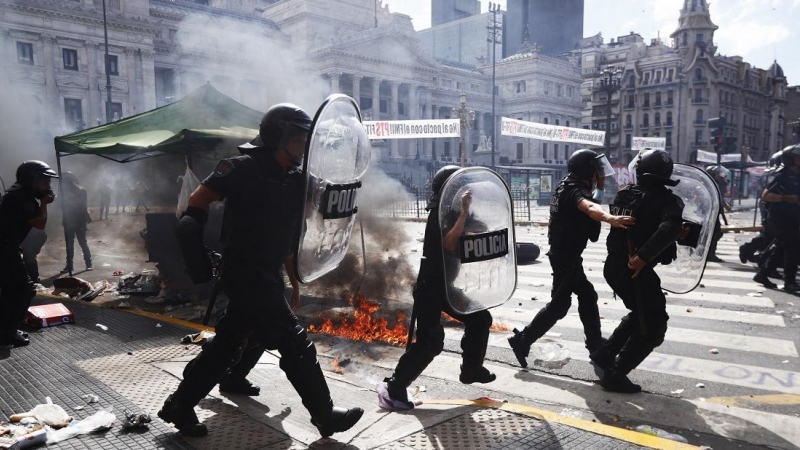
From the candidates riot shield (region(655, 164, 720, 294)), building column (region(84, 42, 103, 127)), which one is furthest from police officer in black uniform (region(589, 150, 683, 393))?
building column (region(84, 42, 103, 127))

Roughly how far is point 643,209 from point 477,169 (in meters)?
1.18

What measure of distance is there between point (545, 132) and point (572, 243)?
2075cm

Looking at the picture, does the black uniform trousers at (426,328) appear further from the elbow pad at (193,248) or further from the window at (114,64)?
the window at (114,64)

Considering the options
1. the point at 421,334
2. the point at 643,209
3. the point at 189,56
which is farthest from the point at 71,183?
the point at 189,56

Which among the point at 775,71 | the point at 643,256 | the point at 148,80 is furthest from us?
the point at 775,71

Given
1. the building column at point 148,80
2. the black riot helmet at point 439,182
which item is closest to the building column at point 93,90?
the building column at point 148,80

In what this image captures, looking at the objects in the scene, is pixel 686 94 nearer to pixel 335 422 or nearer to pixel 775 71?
pixel 775 71

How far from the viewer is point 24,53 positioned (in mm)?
41500

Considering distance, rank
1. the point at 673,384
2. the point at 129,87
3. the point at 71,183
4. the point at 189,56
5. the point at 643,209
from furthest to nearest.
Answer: the point at 189,56, the point at 129,87, the point at 71,183, the point at 673,384, the point at 643,209

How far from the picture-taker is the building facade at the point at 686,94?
73.2 m

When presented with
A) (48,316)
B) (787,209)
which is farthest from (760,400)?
(48,316)

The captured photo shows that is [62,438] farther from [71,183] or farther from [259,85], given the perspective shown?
[259,85]

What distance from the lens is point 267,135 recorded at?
297 centimetres

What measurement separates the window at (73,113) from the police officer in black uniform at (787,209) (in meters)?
46.8
